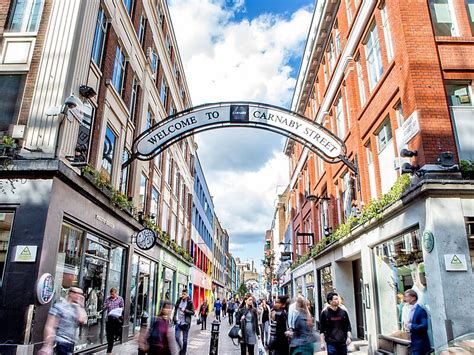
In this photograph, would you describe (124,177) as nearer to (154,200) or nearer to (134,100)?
(134,100)

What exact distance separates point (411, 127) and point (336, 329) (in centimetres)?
508

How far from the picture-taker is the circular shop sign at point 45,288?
317 inches

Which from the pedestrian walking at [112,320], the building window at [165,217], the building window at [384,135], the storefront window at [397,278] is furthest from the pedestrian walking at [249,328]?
the building window at [165,217]

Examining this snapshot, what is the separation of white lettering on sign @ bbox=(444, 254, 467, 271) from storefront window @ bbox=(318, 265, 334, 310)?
1023cm

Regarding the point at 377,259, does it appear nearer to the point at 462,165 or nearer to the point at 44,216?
the point at 462,165

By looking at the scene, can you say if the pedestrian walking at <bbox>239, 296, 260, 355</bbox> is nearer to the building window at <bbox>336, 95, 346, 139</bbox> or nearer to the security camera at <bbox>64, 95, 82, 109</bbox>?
the security camera at <bbox>64, 95, 82, 109</bbox>

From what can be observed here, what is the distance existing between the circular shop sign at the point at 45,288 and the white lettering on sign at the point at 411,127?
352 inches

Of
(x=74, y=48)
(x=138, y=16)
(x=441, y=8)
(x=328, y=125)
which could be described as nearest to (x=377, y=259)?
(x=441, y=8)

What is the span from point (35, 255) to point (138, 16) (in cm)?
1264

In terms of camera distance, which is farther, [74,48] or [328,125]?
[328,125]

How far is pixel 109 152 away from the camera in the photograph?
45.3ft

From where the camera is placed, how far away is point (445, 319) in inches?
295

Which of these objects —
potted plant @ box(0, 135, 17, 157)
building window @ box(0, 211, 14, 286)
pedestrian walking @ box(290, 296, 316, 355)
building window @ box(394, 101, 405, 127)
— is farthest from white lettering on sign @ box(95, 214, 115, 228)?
building window @ box(394, 101, 405, 127)

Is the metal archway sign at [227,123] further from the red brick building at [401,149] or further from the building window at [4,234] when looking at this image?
the building window at [4,234]
